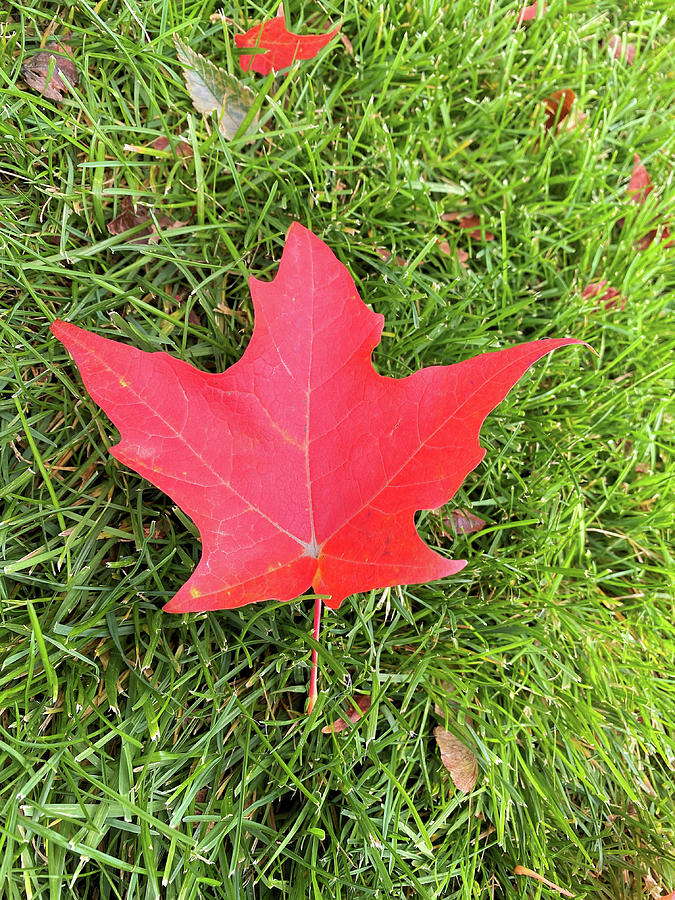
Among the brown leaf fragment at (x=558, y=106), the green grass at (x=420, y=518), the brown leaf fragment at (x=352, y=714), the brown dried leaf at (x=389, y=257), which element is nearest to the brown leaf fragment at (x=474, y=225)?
the green grass at (x=420, y=518)

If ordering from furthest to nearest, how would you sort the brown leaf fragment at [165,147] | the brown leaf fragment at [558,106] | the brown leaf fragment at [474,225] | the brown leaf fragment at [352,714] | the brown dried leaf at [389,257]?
the brown leaf fragment at [558,106] < the brown leaf fragment at [474,225] < the brown dried leaf at [389,257] < the brown leaf fragment at [165,147] < the brown leaf fragment at [352,714]

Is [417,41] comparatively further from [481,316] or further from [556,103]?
[481,316]

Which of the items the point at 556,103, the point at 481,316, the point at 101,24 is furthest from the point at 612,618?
the point at 101,24

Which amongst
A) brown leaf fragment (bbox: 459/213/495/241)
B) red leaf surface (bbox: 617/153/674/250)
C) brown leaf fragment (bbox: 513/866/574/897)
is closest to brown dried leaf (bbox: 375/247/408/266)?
brown leaf fragment (bbox: 459/213/495/241)

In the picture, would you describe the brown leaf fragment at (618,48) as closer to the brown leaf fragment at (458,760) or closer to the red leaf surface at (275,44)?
the red leaf surface at (275,44)

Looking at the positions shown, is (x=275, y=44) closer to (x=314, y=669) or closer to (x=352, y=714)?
(x=314, y=669)

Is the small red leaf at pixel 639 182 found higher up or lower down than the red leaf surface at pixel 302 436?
higher up
